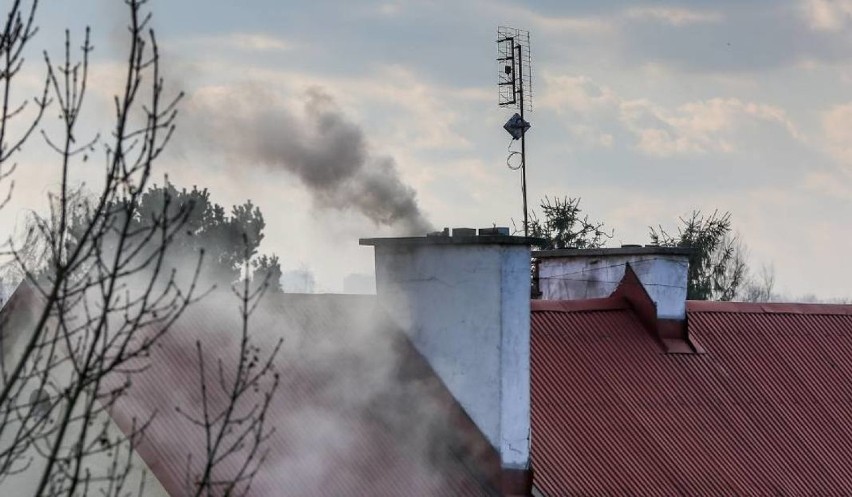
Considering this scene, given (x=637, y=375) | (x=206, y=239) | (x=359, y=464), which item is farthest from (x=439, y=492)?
(x=206, y=239)

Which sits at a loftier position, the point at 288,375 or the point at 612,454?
the point at 288,375

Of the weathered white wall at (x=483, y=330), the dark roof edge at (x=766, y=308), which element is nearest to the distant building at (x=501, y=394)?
the weathered white wall at (x=483, y=330)

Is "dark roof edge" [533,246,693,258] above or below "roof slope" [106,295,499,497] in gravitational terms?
above

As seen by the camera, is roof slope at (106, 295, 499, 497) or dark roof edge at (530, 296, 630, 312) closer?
roof slope at (106, 295, 499, 497)

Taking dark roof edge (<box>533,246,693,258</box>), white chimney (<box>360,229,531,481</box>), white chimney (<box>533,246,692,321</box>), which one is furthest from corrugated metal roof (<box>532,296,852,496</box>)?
dark roof edge (<box>533,246,693,258</box>)

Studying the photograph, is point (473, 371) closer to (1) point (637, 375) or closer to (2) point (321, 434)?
(2) point (321, 434)

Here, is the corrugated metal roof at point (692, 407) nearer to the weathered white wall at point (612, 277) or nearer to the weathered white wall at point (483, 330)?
the weathered white wall at point (612, 277)

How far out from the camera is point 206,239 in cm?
3712

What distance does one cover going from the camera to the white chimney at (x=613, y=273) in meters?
22.5

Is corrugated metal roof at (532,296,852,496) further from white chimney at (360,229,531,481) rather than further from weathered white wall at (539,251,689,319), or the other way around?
white chimney at (360,229,531,481)

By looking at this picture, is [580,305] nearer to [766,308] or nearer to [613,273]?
[613,273]

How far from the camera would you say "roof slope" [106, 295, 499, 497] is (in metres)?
16.1

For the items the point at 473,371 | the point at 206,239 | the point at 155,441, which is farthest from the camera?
the point at 206,239

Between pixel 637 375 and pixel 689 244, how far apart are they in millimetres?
34523
